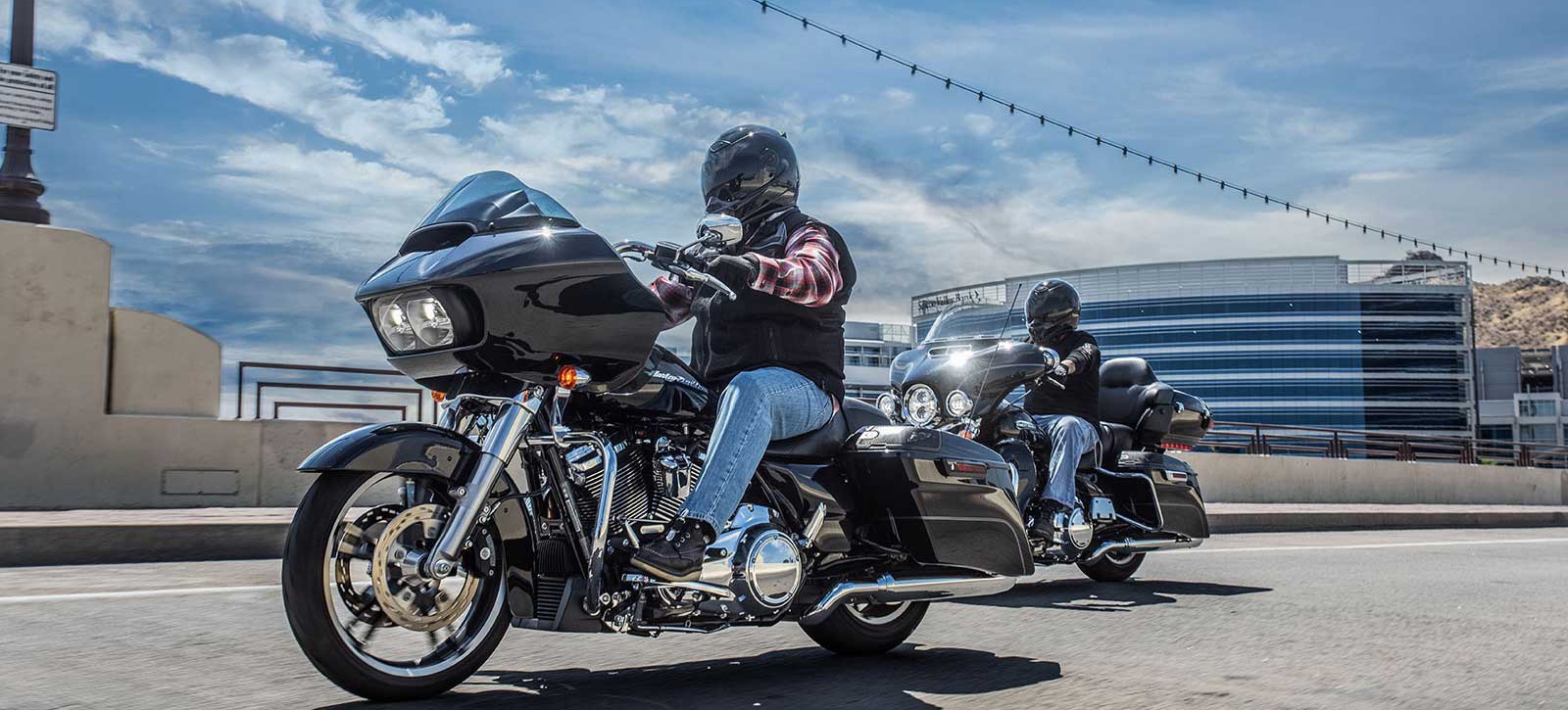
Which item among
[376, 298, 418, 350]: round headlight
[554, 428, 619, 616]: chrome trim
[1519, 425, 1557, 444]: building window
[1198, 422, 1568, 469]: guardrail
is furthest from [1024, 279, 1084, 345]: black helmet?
[1519, 425, 1557, 444]: building window

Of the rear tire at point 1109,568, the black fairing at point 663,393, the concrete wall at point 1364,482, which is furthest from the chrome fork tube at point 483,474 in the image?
the concrete wall at point 1364,482

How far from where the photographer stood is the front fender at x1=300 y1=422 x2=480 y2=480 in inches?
138

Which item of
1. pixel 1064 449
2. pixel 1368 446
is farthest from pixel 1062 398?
pixel 1368 446

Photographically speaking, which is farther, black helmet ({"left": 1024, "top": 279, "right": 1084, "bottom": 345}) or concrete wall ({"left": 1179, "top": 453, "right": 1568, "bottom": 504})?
concrete wall ({"left": 1179, "top": 453, "right": 1568, "bottom": 504})

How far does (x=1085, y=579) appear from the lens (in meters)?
8.78

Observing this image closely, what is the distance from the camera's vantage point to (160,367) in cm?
1248

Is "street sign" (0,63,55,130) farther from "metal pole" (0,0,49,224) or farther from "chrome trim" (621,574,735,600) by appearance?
"chrome trim" (621,574,735,600)

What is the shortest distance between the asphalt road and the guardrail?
1258 cm

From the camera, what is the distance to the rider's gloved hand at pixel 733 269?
4.23 meters

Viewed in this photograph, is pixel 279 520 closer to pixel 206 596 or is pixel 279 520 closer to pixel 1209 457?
pixel 206 596

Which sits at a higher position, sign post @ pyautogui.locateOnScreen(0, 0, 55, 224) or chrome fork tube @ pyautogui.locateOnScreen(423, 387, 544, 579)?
sign post @ pyautogui.locateOnScreen(0, 0, 55, 224)

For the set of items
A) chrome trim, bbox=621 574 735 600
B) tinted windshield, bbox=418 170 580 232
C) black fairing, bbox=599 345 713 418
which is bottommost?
chrome trim, bbox=621 574 735 600

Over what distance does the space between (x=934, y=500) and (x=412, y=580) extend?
1980 millimetres

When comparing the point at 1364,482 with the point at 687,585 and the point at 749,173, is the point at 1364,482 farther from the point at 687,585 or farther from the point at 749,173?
the point at 687,585
